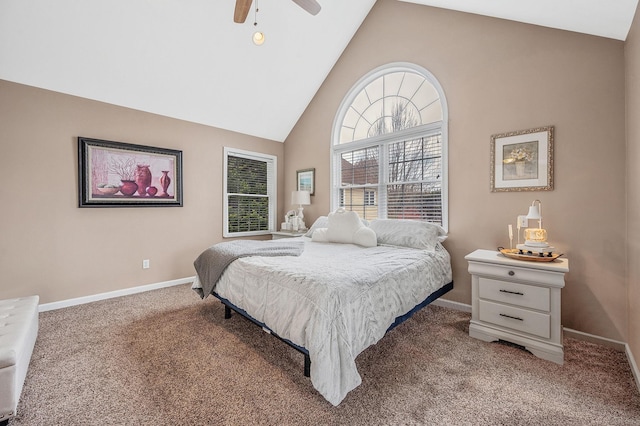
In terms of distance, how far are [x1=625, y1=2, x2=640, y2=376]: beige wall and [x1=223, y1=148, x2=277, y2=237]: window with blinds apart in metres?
4.38

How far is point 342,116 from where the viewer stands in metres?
4.18

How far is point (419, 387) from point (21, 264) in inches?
155

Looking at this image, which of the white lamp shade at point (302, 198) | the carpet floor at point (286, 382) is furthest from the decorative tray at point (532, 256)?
the white lamp shade at point (302, 198)

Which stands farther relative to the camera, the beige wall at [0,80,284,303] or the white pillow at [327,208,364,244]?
the white pillow at [327,208,364,244]

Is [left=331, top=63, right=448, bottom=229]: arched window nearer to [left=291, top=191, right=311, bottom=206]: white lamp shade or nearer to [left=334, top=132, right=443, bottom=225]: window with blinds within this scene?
[left=334, top=132, right=443, bottom=225]: window with blinds

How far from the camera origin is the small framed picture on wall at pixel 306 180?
4578mm

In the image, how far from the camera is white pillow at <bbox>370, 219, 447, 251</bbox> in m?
2.77

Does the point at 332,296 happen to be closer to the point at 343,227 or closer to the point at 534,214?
the point at 343,227

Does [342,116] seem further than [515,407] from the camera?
Yes

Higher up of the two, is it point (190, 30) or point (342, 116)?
point (190, 30)

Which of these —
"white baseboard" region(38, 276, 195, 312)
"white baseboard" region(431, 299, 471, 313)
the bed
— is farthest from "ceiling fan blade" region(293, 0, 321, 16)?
"white baseboard" region(38, 276, 195, 312)

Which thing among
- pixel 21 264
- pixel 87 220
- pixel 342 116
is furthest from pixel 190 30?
pixel 21 264

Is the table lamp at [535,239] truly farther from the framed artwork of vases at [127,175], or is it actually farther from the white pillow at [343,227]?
the framed artwork of vases at [127,175]

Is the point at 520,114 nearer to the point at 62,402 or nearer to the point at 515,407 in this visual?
the point at 515,407
